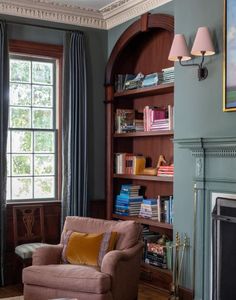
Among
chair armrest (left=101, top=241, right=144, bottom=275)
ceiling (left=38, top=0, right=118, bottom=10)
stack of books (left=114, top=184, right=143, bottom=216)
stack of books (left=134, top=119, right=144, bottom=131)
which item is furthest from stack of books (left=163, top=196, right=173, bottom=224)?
ceiling (left=38, top=0, right=118, bottom=10)

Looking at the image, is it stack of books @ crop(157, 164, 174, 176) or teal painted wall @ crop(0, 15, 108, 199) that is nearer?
stack of books @ crop(157, 164, 174, 176)

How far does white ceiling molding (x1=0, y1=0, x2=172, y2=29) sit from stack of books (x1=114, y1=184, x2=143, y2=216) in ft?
6.74

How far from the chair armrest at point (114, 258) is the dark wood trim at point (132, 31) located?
7.65ft

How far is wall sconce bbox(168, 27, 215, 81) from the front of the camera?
4.25 metres

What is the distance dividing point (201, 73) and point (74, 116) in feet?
6.62

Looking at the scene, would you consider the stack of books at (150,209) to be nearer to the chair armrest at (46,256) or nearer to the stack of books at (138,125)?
the stack of books at (138,125)

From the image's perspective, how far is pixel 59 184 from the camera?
6.09 metres

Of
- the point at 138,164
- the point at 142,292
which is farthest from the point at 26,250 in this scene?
the point at 138,164

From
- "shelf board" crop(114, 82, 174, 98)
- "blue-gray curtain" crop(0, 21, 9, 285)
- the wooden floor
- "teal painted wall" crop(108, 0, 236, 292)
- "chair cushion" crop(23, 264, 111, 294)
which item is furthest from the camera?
"blue-gray curtain" crop(0, 21, 9, 285)

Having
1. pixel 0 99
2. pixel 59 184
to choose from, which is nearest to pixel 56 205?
pixel 59 184

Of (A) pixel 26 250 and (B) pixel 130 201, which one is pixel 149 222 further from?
(A) pixel 26 250

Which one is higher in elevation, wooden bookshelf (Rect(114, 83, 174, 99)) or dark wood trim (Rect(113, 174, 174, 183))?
wooden bookshelf (Rect(114, 83, 174, 99))

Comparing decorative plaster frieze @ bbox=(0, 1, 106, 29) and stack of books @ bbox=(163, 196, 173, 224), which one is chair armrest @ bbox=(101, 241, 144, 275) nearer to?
stack of books @ bbox=(163, 196, 173, 224)

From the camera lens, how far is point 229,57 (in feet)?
13.7
